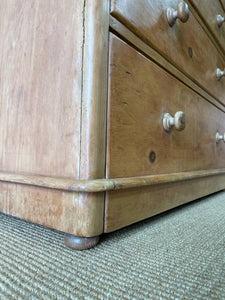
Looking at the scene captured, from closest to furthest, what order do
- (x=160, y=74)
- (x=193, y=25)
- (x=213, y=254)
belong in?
(x=213, y=254)
(x=160, y=74)
(x=193, y=25)

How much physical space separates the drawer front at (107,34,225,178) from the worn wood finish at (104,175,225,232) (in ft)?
0.14

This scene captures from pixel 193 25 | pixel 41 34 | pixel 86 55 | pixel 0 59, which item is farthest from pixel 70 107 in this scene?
pixel 193 25

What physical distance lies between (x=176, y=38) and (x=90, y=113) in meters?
0.43

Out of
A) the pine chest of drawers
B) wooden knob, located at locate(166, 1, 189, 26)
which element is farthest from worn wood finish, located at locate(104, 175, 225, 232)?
wooden knob, located at locate(166, 1, 189, 26)

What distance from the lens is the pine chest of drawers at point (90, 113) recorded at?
0.40 meters

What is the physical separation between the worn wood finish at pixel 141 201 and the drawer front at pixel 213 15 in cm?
62

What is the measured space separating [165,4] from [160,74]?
0.19m

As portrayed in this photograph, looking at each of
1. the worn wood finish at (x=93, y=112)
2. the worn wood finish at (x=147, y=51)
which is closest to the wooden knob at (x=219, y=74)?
the worn wood finish at (x=147, y=51)

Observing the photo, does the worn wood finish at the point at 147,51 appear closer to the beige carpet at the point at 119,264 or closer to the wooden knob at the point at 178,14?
the wooden knob at the point at 178,14

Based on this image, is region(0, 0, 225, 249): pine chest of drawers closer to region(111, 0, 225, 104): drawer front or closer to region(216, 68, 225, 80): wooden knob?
region(111, 0, 225, 104): drawer front

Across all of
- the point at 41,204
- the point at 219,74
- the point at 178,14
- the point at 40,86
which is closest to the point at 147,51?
the point at 178,14

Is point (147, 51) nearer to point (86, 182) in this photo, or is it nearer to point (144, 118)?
point (144, 118)

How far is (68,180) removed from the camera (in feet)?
1.31

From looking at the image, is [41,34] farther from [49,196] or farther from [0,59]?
[49,196]
